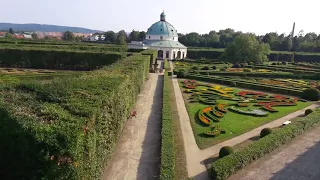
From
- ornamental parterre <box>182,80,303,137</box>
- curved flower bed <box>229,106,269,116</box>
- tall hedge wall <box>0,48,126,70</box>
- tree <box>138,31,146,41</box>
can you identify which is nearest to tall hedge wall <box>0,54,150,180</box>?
ornamental parterre <box>182,80,303,137</box>

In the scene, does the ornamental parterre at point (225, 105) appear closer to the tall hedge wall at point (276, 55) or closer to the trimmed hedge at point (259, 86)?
the trimmed hedge at point (259, 86)

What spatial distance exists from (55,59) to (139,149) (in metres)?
34.7

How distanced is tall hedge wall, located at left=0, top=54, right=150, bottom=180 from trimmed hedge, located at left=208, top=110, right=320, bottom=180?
5538mm

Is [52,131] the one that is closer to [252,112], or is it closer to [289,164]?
[289,164]

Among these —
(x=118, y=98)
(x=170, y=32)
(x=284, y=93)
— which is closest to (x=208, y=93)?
(x=284, y=93)

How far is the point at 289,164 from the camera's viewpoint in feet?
52.5

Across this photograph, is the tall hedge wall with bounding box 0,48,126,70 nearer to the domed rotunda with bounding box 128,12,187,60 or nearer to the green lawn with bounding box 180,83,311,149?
the green lawn with bounding box 180,83,311,149

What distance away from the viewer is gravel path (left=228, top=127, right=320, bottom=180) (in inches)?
574

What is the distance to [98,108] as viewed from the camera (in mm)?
12195

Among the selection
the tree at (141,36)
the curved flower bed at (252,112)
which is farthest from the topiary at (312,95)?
the tree at (141,36)

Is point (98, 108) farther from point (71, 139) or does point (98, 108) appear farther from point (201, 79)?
point (201, 79)

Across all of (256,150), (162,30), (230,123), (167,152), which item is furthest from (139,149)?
(162,30)

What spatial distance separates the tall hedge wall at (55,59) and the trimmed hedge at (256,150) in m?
30.6

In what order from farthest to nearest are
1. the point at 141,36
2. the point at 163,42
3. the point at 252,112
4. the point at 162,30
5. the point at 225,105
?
the point at 141,36 → the point at 162,30 → the point at 163,42 → the point at 225,105 → the point at 252,112
